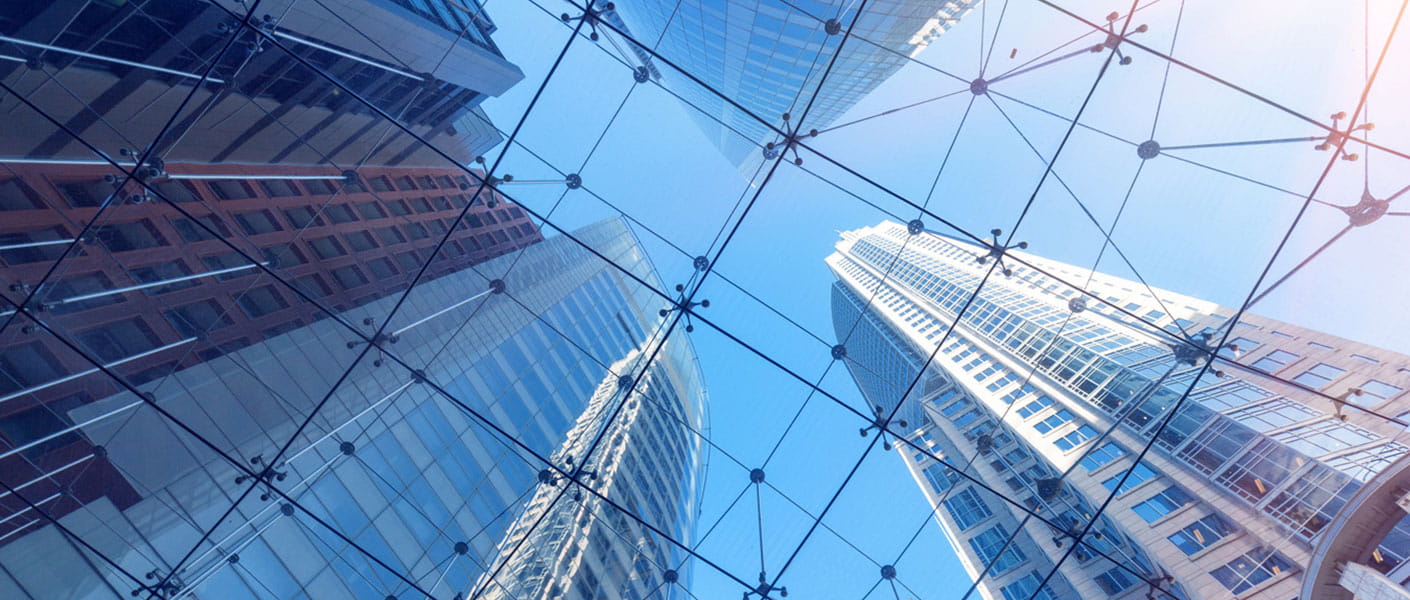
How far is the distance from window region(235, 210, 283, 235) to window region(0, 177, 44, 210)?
26.3 feet

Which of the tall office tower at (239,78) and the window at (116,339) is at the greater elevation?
the tall office tower at (239,78)

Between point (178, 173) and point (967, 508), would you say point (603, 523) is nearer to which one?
point (178, 173)

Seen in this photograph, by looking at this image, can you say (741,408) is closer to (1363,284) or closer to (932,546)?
(932,546)

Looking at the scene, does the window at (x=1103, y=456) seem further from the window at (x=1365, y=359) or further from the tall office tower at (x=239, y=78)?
the tall office tower at (x=239, y=78)

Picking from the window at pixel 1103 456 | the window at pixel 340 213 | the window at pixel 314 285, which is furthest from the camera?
the window at pixel 1103 456

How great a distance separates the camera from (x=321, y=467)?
14766 mm

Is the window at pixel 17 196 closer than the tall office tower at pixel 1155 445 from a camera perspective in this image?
Yes

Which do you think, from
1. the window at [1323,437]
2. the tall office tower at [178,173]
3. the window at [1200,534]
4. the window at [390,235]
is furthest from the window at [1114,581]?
the window at [390,235]

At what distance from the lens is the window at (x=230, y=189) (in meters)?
23.9

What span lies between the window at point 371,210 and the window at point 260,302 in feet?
30.6

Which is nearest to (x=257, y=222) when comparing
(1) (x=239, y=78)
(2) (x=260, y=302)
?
(2) (x=260, y=302)

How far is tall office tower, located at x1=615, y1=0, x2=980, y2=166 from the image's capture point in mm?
20859

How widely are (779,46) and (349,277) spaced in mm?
18728

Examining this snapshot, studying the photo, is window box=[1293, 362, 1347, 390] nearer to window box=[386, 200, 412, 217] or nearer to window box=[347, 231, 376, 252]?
window box=[347, 231, 376, 252]
